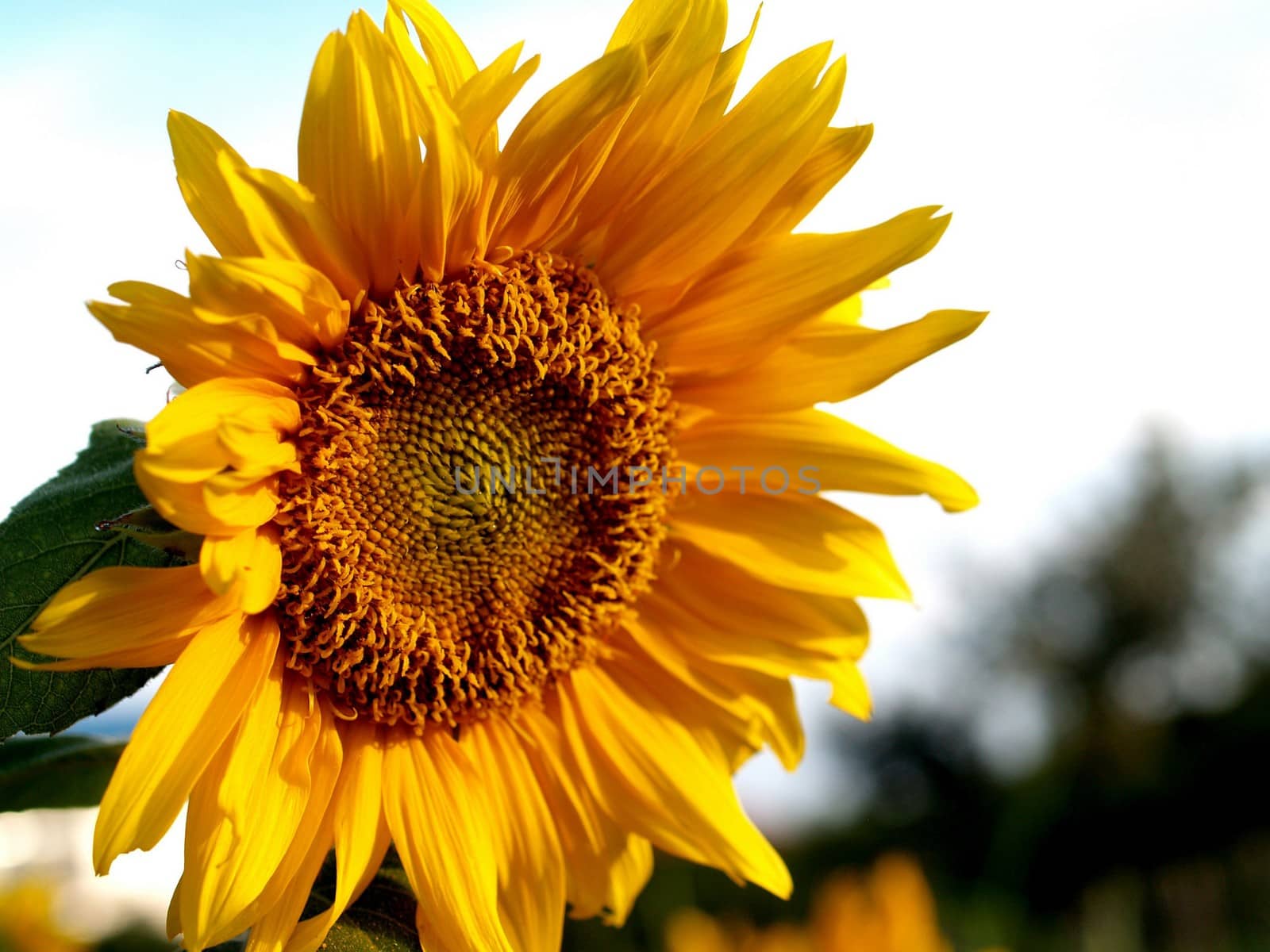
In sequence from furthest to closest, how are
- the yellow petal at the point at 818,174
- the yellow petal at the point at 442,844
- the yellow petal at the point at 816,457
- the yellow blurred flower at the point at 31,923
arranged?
the yellow blurred flower at the point at 31,923 → the yellow petal at the point at 816,457 → the yellow petal at the point at 818,174 → the yellow petal at the point at 442,844

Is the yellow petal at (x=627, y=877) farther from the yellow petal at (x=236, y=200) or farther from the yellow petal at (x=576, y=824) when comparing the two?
the yellow petal at (x=236, y=200)

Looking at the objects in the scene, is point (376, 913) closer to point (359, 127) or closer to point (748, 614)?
point (748, 614)

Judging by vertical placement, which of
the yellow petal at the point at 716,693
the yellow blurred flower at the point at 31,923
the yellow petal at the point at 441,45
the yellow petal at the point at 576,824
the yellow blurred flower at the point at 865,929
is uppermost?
the yellow petal at the point at 441,45

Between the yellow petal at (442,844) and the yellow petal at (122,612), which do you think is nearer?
the yellow petal at (122,612)

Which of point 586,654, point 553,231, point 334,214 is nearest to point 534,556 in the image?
point 586,654

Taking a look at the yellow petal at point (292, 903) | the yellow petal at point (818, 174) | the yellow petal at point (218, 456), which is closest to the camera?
the yellow petal at point (218, 456)

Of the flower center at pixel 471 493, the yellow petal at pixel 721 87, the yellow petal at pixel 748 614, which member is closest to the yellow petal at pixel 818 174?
the yellow petal at pixel 721 87

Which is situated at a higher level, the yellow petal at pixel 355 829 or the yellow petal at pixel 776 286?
the yellow petal at pixel 776 286

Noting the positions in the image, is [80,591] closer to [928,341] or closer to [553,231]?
[553,231]
